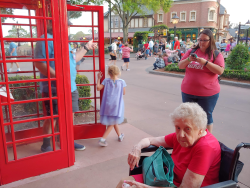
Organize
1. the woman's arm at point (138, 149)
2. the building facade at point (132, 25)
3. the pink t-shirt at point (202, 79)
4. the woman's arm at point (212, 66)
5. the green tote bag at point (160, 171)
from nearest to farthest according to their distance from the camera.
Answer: the green tote bag at point (160, 171)
the woman's arm at point (138, 149)
the woman's arm at point (212, 66)
the pink t-shirt at point (202, 79)
the building facade at point (132, 25)

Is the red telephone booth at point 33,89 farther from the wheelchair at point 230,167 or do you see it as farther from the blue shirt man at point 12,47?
the wheelchair at point 230,167

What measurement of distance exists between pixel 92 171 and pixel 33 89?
1.33 m

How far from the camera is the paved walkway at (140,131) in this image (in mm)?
2713

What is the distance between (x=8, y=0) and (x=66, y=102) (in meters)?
1.38

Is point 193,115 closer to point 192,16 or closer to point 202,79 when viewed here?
point 202,79

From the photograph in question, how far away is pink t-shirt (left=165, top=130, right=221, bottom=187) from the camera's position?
1506mm

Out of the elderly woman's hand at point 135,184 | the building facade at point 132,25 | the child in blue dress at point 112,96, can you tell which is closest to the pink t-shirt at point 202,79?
the child in blue dress at point 112,96

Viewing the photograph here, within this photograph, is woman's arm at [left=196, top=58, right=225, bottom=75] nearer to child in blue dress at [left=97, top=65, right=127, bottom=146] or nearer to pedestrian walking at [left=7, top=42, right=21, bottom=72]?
child in blue dress at [left=97, top=65, right=127, bottom=146]

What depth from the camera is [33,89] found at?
2748mm

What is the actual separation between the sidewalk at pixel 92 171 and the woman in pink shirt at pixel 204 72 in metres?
1.39

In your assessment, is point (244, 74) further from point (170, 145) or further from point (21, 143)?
point (21, 143)

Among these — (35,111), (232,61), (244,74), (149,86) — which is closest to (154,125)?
(35,111)

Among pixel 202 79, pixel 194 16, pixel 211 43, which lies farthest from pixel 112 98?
pixel 194 16

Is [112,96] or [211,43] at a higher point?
[211,43]
